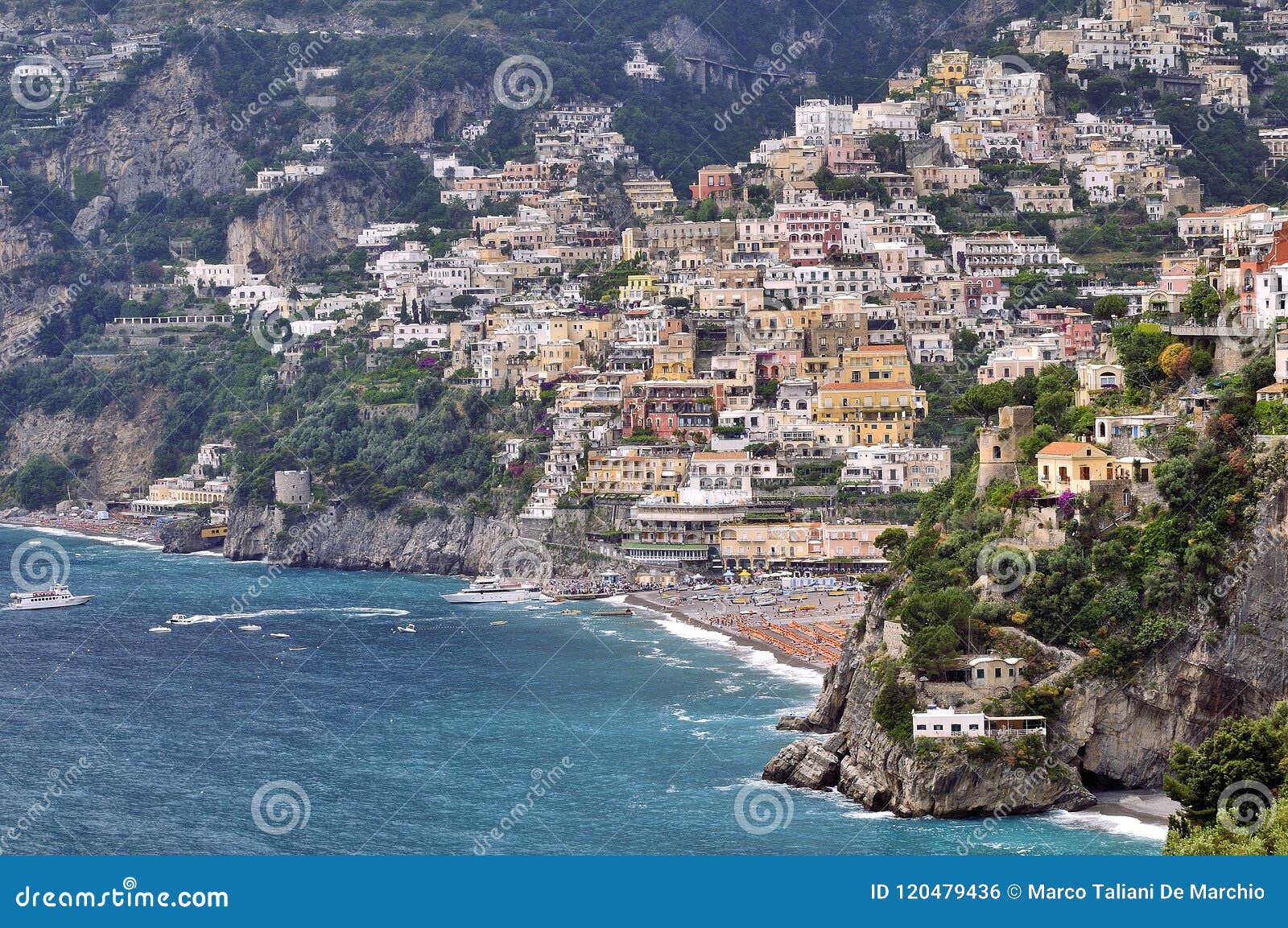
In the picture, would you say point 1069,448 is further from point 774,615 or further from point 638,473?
point 638,473

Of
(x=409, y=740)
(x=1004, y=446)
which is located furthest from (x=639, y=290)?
(x=1004, y=446)

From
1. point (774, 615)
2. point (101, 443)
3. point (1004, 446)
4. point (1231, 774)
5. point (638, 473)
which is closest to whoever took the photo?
point (1231, 774)

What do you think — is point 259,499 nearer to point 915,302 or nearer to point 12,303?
point 915,302

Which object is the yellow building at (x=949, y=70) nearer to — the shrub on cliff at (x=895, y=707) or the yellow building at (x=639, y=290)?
the yellow building at (x=639, y=290)

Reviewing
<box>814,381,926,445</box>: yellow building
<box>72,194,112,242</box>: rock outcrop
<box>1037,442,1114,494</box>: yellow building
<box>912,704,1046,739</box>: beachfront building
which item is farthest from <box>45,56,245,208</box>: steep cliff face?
<box>912,704,1046,739</box>: beachfront building

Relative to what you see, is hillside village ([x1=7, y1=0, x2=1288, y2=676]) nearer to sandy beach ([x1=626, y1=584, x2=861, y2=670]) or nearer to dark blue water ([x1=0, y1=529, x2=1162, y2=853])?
sandy beach ([x1=626, y1=584, x2=861, y2=670])

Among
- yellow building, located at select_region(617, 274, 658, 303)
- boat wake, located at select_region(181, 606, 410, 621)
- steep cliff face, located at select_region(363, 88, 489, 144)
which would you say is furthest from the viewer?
steep cliff face, located at select_region(363, 88, 489, 144)
